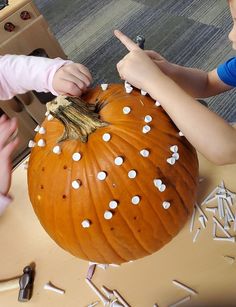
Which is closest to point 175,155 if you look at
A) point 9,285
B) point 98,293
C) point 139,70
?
point 139,70

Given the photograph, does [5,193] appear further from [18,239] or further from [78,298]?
[78,298]

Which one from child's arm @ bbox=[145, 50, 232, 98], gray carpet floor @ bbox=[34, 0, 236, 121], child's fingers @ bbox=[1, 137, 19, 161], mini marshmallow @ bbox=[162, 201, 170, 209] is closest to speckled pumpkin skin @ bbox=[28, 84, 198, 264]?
mini marshmallow @ bbox=[162, 201, 170, 209]

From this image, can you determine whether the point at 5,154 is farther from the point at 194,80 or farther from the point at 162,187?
the point at 194,80

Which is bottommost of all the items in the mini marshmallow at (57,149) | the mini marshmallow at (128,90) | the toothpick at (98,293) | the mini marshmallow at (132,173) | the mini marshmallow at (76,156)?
the toothpick at (98,293)

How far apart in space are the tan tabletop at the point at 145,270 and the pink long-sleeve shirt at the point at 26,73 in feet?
1.09

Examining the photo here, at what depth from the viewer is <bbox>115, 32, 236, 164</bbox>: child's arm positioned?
0.55 metres

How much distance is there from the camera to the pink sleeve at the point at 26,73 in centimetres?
83

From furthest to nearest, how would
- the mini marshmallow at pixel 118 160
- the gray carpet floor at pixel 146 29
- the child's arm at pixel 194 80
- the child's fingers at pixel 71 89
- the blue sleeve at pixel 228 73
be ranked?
the gray carpet floor at pixel 146 29 → the blue sleeve at pixel 228 73 → the child's arm at pixel 194 80 → the child's fingers at pixel 71 89 → the mini marshmallow at pixel 118 160

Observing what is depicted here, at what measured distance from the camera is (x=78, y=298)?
0.60 metres

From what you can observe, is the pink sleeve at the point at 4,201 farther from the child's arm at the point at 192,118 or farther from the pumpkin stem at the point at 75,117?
the child's arm at the point at 192,118

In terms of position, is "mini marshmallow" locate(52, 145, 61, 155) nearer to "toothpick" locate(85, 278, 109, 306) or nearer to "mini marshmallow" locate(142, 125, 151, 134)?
"mini marshmallow" locate(142, 125, 151, 134)

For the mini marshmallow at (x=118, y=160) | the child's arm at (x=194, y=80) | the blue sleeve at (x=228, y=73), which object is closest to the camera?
the mini marshmallow at (x=118, y=160)

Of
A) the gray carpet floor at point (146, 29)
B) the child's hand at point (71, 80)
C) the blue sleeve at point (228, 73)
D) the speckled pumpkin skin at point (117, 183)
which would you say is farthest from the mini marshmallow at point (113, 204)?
the gray carpet floor at point (146, 29)

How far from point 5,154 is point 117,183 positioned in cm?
25
